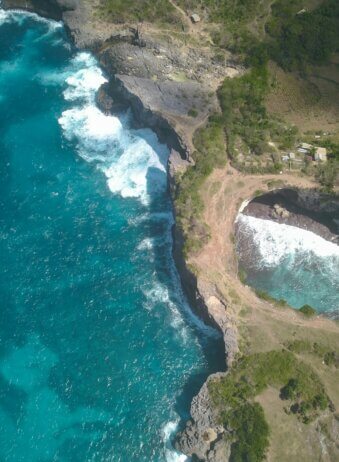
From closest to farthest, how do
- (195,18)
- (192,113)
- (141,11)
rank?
(192,113), (195,18), (141,11)

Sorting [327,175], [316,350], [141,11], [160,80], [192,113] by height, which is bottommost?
[316,350]

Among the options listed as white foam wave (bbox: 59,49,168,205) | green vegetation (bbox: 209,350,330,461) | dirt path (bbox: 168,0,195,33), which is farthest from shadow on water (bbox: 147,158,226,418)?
dirt path (bbox: 168,0,195,33)

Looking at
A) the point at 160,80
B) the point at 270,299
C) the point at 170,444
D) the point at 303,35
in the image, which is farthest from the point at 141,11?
the point at 170,444

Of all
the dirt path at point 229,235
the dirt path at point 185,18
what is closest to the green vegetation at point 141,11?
the dirt path at point 185,18

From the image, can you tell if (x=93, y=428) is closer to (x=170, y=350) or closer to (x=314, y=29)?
(x=170, y=350)

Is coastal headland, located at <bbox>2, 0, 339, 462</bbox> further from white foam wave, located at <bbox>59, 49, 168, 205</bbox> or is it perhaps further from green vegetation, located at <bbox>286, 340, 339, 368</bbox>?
white foam wave, located at <bbox>59, 49, 168, 205</bbox>

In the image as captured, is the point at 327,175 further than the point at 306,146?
No

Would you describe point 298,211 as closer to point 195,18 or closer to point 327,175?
point 327,175

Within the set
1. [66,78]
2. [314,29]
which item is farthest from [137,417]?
[314,29]
